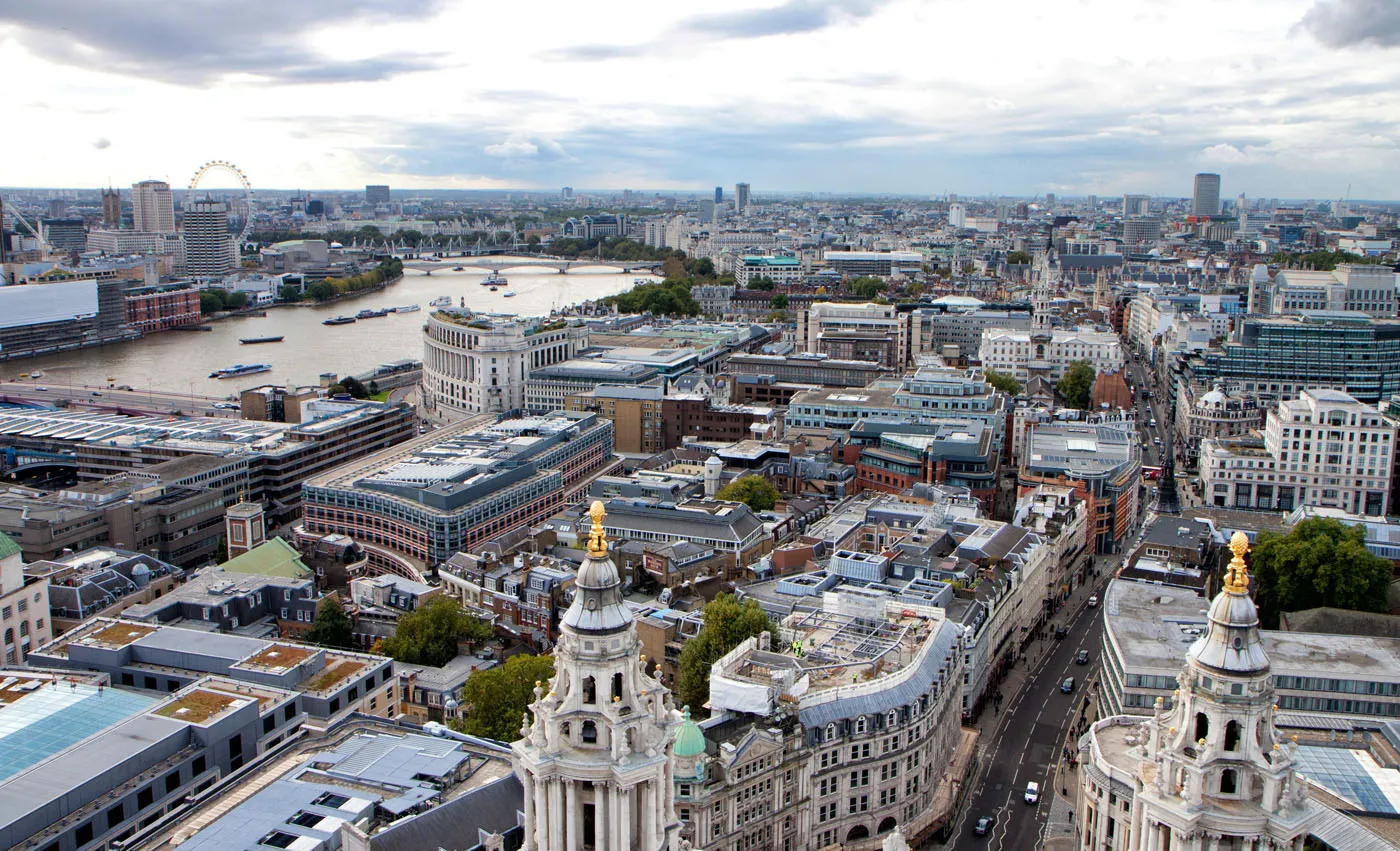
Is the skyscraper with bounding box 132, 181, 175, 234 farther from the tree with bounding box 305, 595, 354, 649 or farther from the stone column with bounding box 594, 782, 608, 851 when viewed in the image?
the stone column with bounding box 594, 782, 608, 851

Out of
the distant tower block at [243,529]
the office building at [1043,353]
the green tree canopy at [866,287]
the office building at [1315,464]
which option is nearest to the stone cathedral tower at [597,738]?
the distant tower block at [243,529]

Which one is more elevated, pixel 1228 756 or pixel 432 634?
pixel 1228 756

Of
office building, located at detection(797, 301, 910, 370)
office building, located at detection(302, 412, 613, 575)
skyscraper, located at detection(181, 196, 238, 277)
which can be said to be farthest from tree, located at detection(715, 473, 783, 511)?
skyscraper, located at detection(181, 196, 238, 277)

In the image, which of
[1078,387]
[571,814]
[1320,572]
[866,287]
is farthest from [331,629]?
[866,287]

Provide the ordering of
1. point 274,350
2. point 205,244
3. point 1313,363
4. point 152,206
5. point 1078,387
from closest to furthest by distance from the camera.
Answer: point 1313,363, point 1078,387, point 274,350, point 205,244, point 152,206

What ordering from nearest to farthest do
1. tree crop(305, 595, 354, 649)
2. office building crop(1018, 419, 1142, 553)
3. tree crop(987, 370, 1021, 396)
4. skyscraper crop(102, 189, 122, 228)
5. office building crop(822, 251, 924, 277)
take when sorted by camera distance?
tree crop(305, 595, 354, 649) → office building crop(1018, 419, 1142, 553) → tree crop(987, 370, 1021, 396) → office building crop(822, 251, 924, 277) → skyscraper crop(102, 189, 122, 228)

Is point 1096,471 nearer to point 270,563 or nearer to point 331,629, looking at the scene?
point 331,629
